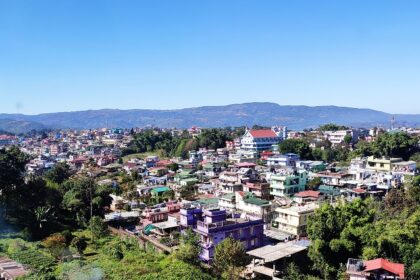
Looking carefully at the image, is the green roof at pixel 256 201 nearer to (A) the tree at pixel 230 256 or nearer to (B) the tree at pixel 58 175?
(A) the tree at pixel 230 256

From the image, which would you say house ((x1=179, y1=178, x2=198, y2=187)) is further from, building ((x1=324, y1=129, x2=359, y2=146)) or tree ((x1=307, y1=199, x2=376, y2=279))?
building ((x1=324, y1=129, x2=359, y2=146))

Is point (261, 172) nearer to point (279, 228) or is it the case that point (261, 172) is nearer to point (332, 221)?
point (279, 228)

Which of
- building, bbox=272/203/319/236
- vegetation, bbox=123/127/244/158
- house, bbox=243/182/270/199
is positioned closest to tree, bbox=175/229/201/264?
building, bbox=272/203/319/236

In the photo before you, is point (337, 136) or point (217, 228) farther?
point (337, 136)

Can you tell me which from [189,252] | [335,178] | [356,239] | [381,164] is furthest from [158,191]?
[356,239]

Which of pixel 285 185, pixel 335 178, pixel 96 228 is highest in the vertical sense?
pixel 335 178

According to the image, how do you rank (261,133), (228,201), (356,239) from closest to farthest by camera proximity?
(356,239) < (228,201) < (261,133)

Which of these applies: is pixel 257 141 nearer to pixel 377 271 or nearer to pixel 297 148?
pixel 297 148
